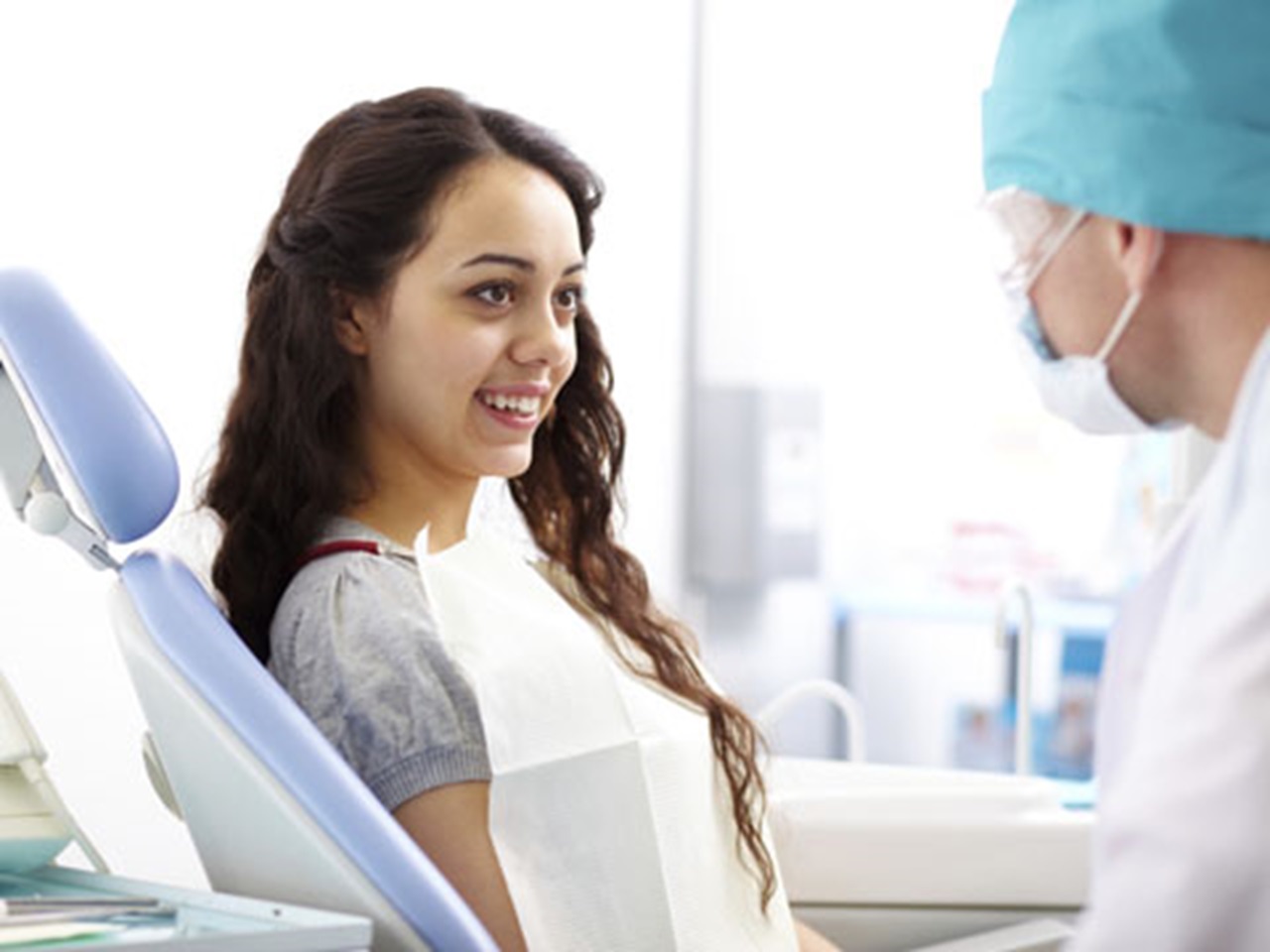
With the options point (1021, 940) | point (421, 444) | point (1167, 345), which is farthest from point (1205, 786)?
point (1021, 940)

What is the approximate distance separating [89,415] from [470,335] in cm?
38

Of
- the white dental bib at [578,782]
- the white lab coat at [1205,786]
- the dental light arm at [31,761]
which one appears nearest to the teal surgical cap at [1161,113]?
the white lab coat at [1205,786]

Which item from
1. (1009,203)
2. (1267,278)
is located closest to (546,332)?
(1009,203)

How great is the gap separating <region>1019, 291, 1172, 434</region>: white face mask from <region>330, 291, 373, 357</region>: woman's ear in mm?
621

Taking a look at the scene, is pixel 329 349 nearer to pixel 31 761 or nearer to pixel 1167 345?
pixel 31 761

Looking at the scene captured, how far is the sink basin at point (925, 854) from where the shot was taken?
1.88 meters

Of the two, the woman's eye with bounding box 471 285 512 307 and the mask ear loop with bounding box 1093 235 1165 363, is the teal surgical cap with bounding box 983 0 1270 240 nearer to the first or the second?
the mask ear loop with bounding box 1093 235 1165 363

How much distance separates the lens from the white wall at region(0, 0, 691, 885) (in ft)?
7.02

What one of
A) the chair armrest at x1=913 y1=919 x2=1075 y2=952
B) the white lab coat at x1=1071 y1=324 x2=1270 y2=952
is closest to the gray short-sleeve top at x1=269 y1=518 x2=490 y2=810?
the white lab coat at x1=1071 y1=324 x2=1270 y2=952

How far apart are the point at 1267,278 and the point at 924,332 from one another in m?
2.97

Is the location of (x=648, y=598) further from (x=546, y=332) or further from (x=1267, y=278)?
(x=1267, y=278)

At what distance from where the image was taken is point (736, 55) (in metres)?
4.02

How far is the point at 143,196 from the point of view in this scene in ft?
7.61

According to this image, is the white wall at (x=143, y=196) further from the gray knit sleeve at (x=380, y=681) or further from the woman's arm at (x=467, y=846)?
the woman's arm at (x=467, y=846)
